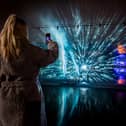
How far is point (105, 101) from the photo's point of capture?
3.54m

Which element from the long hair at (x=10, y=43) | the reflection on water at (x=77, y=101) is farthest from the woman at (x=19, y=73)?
the reflection on water at (x=77, y=101)

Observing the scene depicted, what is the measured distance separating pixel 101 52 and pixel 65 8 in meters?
1.04

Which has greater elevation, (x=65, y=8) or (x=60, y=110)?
(x=65, y=8)

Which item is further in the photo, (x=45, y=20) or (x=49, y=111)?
(x=45, y=20)

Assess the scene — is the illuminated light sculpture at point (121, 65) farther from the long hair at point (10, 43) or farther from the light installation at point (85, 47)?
the long hair at point (10, 43)

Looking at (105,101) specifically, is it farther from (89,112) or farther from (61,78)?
(61,78)

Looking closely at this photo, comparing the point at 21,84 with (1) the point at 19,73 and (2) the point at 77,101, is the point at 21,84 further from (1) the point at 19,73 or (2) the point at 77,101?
(2) the point at 77,101

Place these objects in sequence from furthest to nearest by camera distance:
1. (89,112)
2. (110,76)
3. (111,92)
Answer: (110,76) → (111,92) → (89,112)

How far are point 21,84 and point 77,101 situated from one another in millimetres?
2305

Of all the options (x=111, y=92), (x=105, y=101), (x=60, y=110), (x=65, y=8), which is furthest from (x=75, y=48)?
(x=60, y=110)

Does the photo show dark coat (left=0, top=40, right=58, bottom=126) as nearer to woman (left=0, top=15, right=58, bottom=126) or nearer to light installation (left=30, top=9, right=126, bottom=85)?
woman (left=0, top=15, right=58, bottom=126)

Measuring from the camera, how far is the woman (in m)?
1.28

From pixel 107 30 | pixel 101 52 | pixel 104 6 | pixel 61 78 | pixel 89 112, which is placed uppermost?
pixel 104 6

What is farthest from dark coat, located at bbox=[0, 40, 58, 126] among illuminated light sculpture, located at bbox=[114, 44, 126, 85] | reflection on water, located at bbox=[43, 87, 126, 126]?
illuminated light sculpture, located at bbox=[114, 44, 126, 85]
